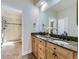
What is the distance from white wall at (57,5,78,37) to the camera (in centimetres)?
242

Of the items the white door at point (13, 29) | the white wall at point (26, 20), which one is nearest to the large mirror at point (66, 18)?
the white wall at point (26, 20)

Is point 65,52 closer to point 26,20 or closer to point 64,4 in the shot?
point 64,4

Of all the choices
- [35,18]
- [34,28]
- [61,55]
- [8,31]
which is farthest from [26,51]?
[8,31]

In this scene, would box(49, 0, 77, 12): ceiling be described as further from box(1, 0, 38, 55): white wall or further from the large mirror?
box(1, 0, 38, 55): white wall

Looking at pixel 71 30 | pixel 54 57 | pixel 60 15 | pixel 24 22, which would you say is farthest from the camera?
pixel 24 22

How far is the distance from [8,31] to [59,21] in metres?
6.55

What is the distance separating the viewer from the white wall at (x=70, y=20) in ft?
7.93

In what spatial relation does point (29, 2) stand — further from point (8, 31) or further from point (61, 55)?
point (8, 31)

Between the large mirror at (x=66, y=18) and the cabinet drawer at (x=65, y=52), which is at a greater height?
the large mirror at (x=66, y=18)


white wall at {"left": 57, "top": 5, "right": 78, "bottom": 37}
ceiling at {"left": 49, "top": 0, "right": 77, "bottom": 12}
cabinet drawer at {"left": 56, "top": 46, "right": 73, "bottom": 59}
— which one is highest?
ceiling at {"left": 49, "top": 0, "right": 77, "bottom": 12}

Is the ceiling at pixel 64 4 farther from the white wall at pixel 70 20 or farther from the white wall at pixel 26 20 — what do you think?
the white wall at pixel 26 20

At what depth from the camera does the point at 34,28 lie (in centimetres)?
493

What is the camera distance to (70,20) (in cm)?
260

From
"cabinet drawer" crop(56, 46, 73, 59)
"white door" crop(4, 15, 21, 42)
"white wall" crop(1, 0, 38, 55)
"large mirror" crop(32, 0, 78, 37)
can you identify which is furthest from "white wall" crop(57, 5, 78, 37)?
"white door" crop(4, 15, 21, 42)
